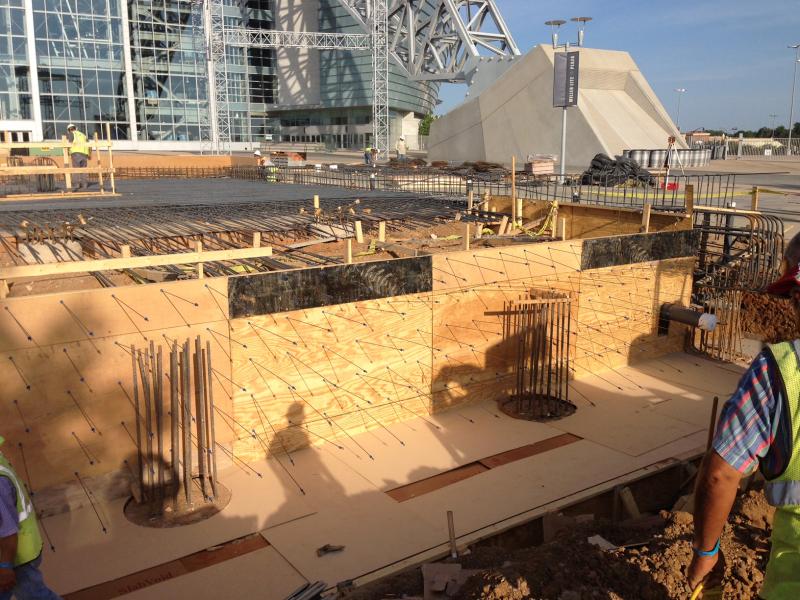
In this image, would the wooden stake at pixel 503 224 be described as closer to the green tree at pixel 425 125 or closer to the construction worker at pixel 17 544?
the construction worker at pixel 17 544

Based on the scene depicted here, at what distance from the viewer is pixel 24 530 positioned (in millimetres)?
3832

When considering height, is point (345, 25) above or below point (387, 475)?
above

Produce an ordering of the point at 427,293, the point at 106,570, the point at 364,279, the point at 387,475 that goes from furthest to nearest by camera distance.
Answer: the point at 427,293 < the point at 364,279 < the point at 387,475 < the point at 106,570

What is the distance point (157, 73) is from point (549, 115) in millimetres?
29942

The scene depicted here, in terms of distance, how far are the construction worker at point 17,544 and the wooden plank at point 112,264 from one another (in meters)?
2.96

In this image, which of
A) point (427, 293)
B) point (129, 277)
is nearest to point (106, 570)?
point (129, 277)

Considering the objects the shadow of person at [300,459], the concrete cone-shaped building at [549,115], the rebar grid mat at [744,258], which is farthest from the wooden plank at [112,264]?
the concrete cone-shaped building at [549,115]

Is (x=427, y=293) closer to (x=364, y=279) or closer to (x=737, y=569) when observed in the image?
(x=364, y=279)

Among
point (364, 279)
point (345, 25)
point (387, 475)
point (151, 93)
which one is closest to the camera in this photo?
point (387, 475)

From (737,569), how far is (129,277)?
24.1 feet

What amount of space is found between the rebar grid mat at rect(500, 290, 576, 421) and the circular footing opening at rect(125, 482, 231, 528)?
14.1 feet

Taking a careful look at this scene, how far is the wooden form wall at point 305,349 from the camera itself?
20.8ft

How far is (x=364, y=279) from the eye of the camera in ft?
27.2

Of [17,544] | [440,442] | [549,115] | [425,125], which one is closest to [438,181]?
[549,115]
